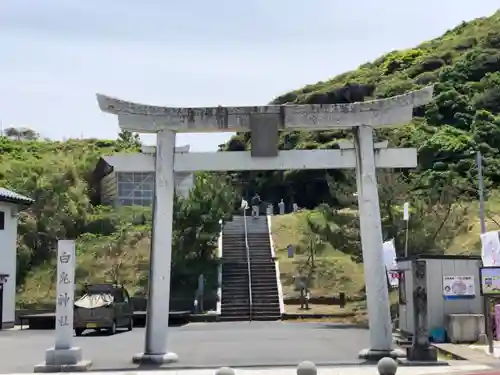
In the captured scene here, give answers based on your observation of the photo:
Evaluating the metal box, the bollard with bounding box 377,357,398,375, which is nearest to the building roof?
the metal box

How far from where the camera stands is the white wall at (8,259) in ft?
114

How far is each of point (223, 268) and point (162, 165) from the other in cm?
2170

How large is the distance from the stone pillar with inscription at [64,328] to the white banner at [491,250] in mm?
10808

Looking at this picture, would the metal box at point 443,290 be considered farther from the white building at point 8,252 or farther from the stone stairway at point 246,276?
the white building at point 8,252

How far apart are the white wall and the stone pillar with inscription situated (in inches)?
766

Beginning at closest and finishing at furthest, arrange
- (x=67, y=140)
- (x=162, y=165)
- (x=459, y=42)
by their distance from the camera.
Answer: (x=162, y=165), (x=67, y=140), (x=459, y=42)

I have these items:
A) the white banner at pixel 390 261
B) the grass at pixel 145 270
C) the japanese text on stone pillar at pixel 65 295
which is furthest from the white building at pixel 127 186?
the japanese text on stone pillar at pixel 65 295

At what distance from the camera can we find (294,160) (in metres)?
17.7

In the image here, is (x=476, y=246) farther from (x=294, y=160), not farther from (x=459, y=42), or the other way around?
(x=459, y=42)

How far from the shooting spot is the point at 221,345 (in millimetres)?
21547

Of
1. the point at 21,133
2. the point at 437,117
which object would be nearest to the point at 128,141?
the point at 21,133

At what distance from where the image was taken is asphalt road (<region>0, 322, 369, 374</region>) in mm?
17156

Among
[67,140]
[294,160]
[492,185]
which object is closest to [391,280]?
[294,160]

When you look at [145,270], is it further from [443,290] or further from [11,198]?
[443,290]
